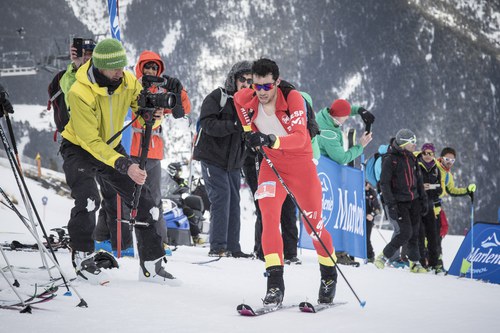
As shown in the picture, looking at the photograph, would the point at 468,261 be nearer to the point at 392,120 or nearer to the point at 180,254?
the point at 180,254

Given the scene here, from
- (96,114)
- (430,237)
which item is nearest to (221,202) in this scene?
(96,114)

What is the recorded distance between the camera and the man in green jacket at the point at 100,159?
16.9 feet

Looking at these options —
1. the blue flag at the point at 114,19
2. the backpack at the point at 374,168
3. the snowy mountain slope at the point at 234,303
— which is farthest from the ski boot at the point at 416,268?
the blue flag at the point at 114,19

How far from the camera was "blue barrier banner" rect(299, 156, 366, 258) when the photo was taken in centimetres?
939

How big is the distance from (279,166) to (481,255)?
5.53m

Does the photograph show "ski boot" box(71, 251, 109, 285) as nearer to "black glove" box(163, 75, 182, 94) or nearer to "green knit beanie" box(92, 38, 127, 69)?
"green knit beanie" box(92, 38, 127, 69)

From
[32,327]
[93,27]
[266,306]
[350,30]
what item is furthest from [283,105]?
[350,30]

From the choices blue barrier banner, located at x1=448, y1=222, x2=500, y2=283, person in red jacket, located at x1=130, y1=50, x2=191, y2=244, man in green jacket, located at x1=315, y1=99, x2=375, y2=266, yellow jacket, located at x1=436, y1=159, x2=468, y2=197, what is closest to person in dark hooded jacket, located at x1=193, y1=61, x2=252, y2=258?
person in red jacket, located at x1=130, y1=50, x2=191, y2=244

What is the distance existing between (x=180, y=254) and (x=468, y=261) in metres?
4.32

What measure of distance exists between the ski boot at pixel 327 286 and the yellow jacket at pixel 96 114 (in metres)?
1.81

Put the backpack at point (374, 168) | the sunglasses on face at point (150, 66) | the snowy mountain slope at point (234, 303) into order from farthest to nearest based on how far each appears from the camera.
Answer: the backpack at point (374, 168) → the sunglasses on face at point (150, 66) → the snowy mountain slope at point (234, 303)

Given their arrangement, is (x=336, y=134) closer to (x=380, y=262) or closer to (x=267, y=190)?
(x=380, y=262)

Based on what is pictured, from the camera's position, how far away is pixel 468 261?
32.7 feet

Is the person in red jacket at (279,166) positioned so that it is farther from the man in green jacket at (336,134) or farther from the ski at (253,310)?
the man in green jacket at (336,134)
